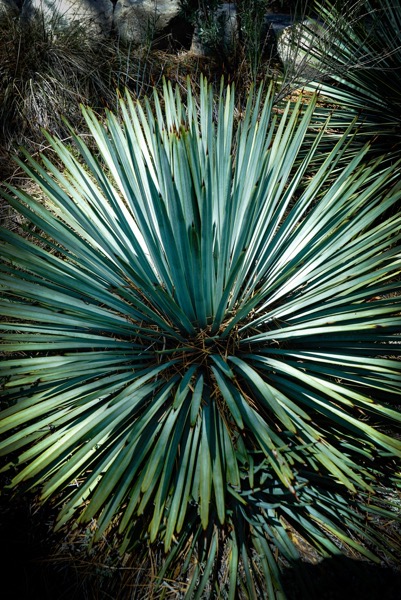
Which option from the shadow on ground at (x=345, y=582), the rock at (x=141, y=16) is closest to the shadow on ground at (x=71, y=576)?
the shadow on ground at (x=345, y=582)

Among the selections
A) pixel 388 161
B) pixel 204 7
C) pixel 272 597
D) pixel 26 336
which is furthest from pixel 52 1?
pixel 272 597

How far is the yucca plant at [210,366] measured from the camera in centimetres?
152

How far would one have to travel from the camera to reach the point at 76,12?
3992 millimetres

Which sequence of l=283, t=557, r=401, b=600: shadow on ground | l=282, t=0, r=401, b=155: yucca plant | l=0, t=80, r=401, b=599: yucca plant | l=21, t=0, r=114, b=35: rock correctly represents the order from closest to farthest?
l=0, t=80, r=401, b=599: yucca plant
l=283, t=557, r=401, b=600: shadow on ground
l=282, t=0, r=401, b=155: yucca plant
l=21, t=0, r=114, b=35: rock

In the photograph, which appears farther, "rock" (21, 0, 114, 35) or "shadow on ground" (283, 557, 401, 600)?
"rock" (21, 0, 114, 35)

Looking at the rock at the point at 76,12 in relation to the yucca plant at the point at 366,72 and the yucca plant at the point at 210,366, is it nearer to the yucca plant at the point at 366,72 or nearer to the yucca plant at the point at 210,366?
the yucca plant at the point at 366,72

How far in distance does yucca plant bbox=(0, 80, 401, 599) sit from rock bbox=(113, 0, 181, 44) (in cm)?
253

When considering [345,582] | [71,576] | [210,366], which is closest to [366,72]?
[210,366]

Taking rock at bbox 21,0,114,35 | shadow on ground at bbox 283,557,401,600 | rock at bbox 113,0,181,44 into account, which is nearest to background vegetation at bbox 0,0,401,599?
shadow on ground at bbox 283,557,401,600

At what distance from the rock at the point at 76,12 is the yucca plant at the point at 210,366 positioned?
263 centimetres

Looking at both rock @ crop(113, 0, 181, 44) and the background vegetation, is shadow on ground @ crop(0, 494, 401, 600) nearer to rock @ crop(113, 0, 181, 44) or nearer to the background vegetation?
the background vegetation

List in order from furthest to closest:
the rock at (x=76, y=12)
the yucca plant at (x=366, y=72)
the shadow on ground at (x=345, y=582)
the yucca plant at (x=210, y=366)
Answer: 1. the rock at (x=76, y=12)
2. the yucca plant at (x=366, y=72)
3. the shadow on ground at (x=345, y=582)
4. the yucca plant at (x=210, y=366)

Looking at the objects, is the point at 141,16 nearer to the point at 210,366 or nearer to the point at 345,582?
the point at 210,366

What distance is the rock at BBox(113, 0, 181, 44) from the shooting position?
3953 mm
